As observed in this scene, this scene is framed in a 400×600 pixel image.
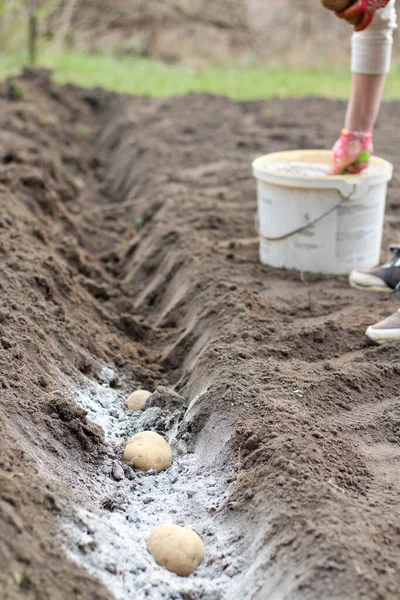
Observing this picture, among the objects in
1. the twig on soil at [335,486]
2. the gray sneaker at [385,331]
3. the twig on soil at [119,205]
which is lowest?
the twig on soil at [119,205]

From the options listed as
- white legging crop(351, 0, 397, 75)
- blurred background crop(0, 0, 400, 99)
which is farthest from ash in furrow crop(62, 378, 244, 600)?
blurred background crop(0, 0, 400, 99)

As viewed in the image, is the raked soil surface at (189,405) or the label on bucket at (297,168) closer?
the raked soil surface at (189,405)

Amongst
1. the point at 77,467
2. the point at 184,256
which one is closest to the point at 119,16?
the point at 184,256

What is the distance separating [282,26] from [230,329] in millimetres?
13140

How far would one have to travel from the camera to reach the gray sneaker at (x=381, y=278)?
160 inches

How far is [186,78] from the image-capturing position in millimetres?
11867

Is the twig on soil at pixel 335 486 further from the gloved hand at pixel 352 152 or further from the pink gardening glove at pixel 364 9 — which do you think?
the pink gardening glove at pixel 364 9

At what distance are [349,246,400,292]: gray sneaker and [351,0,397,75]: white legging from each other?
3.16 ft

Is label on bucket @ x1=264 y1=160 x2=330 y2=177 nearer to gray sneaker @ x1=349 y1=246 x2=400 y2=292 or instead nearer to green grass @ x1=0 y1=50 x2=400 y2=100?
gray sneaker @ x1=349 y1=246 x2=400 y2=292

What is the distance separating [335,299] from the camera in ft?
13.2

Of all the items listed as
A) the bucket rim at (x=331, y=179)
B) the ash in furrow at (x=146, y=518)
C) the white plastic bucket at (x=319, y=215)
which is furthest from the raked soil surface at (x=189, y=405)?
the bucket rim at (x=331, y=179)

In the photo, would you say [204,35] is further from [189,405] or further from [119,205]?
[189,405]

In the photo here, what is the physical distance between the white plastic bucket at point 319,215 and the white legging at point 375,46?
0.55 m

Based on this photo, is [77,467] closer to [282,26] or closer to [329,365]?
[329,365]
